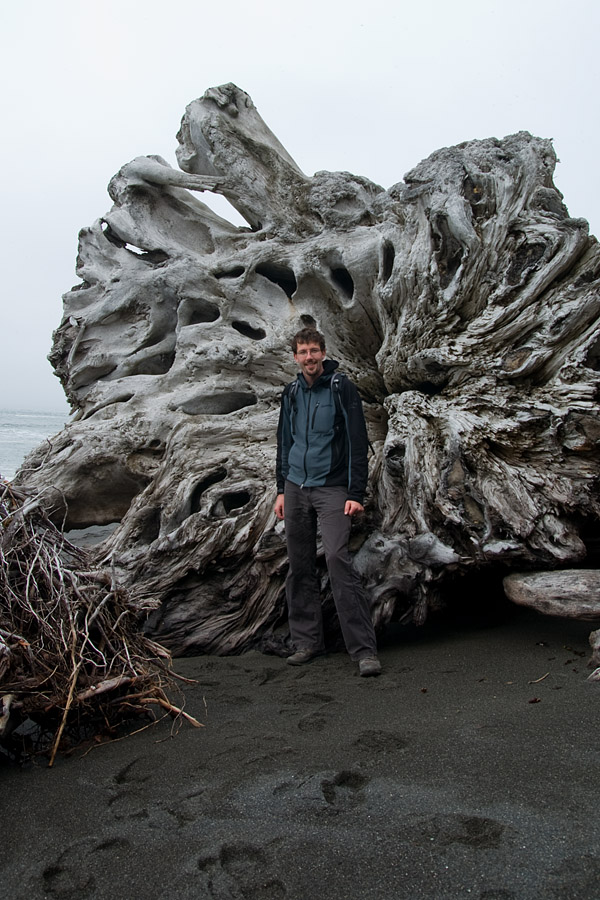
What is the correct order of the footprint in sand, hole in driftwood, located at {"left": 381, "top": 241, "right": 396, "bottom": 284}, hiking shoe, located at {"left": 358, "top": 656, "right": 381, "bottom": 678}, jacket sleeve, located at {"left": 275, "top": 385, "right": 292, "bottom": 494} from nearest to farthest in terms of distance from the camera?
the footprint in sand, hiking shoe, located at {"left": 358, "top": 656, "right": 381, "bottom": 678}, jacket sleeve, located at {"left": 275, "top": 385, "right": 292, "bottom": 494}, hole in driftwood, located at {"left": 381, "top": 241, "right": 396, "bottom": 284}

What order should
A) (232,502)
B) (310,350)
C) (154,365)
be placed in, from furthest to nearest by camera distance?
(154,365)
(232,502)
(310,350)

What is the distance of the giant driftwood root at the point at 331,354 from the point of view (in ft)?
15.6

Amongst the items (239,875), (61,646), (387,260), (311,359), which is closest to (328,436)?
(311,359)

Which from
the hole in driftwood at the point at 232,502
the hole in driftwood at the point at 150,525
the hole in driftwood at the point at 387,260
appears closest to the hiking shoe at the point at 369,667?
the hole in driftwood at the point at 232,502

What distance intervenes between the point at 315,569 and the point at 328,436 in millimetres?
1019

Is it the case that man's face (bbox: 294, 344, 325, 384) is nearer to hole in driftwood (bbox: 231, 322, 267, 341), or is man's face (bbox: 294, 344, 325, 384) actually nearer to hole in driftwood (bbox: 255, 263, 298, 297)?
hole in driftwood (bbox: 231, 322, 267, 341)

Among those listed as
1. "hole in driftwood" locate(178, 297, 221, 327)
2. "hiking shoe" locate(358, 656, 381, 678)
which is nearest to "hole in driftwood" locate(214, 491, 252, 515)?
"hiking shoe" locate(358, 656, 381, 678)

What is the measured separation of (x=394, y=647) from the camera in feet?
15.7

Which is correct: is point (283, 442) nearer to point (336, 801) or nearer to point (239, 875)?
point (336, 801)

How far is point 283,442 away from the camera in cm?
496

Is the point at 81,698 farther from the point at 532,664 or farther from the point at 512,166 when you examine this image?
the point at 512,166

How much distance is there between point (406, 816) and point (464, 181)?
5291mm

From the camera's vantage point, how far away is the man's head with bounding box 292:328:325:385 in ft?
15.0

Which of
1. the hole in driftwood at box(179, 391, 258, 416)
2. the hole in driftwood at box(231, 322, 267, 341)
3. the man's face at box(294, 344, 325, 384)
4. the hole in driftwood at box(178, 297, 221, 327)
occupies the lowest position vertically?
the hole in driftwood at box(179, 391, 258, 416)
